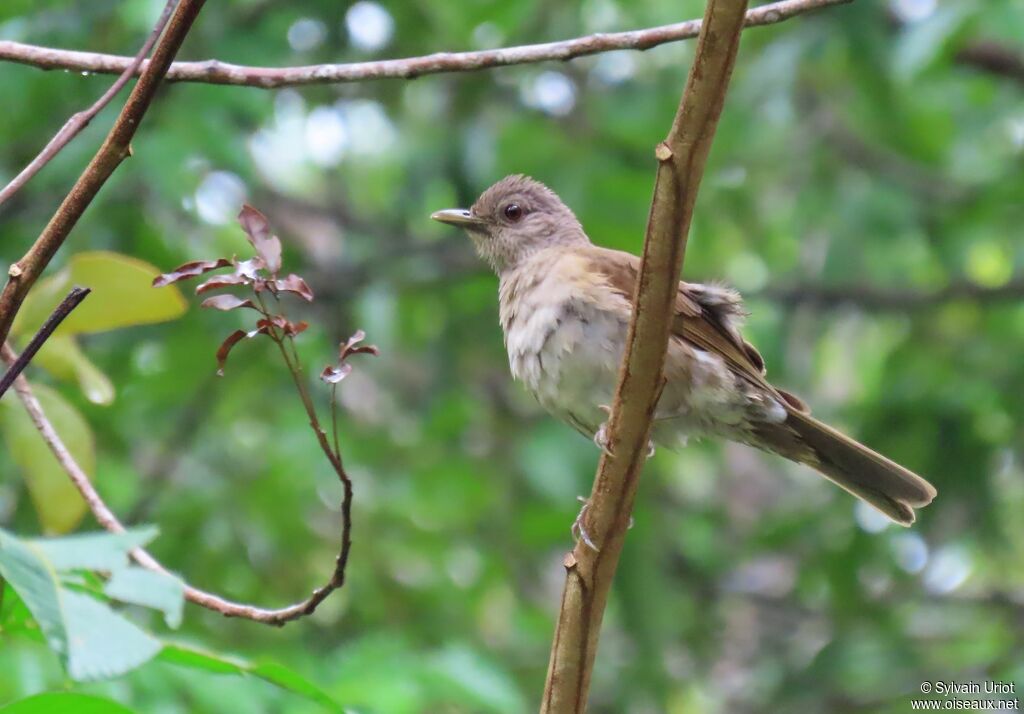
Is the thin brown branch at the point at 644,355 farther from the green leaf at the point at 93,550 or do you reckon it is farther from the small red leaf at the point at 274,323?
the green leaf at the point at 93,550

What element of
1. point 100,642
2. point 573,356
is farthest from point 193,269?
point 573,356

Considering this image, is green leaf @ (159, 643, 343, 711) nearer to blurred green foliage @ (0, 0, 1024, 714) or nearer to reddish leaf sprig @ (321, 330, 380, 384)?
reddish leaf sprig @ (321, 330, 380, 384)

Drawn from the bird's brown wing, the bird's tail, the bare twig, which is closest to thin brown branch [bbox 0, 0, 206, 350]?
the bare twig

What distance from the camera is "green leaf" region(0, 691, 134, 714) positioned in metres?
1.77

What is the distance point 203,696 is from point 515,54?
2.13 m

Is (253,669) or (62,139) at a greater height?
(62,139)

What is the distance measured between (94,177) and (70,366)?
3.82 ft

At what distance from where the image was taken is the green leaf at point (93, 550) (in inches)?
75.9

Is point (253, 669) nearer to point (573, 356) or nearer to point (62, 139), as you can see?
point (62, 139)

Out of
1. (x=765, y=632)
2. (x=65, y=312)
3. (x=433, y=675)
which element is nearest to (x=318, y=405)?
(x=433, y=675)

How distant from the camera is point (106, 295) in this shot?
264 cm

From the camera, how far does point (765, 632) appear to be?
10.3 metres

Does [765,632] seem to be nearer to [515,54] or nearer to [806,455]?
[806,455]

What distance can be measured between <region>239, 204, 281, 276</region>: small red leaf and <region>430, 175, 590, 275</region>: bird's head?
8.72 ft
